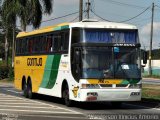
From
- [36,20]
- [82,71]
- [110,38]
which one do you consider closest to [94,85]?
[82,71]

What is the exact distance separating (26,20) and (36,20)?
42.1 inches

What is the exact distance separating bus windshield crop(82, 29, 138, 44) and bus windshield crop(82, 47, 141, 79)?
14.8 inches

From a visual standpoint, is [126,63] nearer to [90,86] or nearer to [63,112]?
[90,86]

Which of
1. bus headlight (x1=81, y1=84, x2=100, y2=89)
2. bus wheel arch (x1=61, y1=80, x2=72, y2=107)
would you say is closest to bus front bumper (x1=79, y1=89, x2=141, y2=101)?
bus headlight (x1=81, y1=84, x2=100, y2=89)

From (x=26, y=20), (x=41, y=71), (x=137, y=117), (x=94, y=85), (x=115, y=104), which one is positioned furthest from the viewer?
(x=26, y=20)

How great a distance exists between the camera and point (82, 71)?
65.2 ft

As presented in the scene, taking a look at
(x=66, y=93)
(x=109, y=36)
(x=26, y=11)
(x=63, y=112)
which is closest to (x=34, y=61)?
(x=66, y=93)

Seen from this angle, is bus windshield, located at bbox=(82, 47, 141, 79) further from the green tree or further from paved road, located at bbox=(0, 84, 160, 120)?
the green tree

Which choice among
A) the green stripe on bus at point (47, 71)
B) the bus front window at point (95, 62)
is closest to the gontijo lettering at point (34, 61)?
the green stripe on bus at point (47, 71)

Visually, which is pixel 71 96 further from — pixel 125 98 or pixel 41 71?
pixel 41 71

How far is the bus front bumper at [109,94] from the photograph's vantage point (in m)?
19.6

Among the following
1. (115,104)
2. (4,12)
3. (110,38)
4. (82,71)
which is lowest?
(115,104)

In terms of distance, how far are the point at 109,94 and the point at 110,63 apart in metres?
1.19

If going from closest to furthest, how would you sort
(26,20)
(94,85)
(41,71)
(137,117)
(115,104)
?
(137,117)
(94,85)
(115,104)
(41,71)
(26,20)
